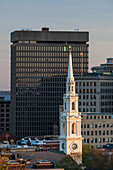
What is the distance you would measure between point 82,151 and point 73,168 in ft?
139

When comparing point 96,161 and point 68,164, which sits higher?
point 68,164

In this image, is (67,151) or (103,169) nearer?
(103,169)

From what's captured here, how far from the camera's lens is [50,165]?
439 feet

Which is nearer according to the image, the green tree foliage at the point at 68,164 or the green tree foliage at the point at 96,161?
the green tree foliage at the point at 68,164

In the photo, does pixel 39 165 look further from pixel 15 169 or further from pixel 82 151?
pixel 82 151

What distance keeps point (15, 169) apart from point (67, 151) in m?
82.2

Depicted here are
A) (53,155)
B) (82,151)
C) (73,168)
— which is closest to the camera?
(73,168)

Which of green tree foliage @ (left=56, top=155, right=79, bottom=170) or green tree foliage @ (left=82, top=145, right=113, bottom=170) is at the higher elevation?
green tree foliage @ (left=56, top=155, right=79, bottom=170)

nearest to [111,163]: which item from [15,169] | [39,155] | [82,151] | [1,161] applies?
[39,155]

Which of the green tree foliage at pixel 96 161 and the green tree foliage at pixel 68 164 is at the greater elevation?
the green tree foliage at pixel 68 164

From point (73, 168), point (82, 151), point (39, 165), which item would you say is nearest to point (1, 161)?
point (39, 165)

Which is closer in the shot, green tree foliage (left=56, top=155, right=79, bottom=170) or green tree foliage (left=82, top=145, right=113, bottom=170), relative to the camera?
green tree foliage (left=56, top=155, right=79, bottom=170)

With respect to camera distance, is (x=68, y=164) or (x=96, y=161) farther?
(x=96, y=161)

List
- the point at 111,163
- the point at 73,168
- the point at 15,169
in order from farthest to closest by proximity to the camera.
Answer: the point at 111,163
the point at 73,168
the point at 15,169
